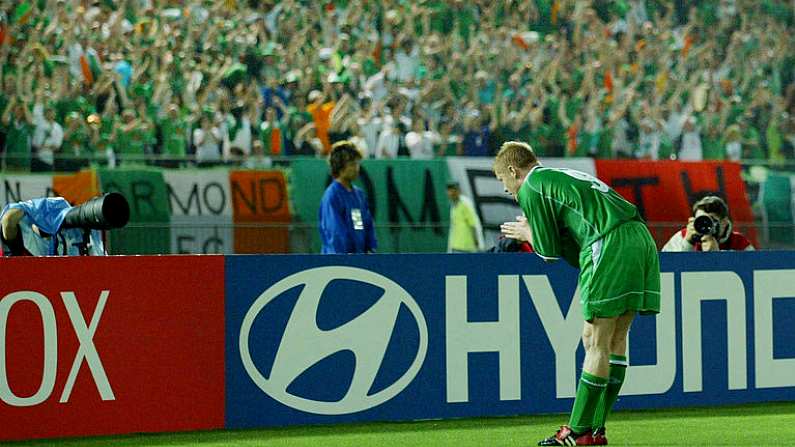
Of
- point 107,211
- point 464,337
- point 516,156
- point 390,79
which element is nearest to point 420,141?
point 390,79

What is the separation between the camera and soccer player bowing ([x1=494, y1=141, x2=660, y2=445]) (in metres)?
7.57

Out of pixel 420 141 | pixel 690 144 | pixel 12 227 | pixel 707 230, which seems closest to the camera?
pixel 12 227

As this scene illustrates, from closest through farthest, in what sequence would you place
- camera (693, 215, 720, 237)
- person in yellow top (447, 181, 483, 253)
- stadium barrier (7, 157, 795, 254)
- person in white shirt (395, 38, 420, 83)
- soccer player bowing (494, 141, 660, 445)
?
soccer player bowing (494, 141, 660, 445) < camera (693, 215, 720, 237) < stadium barrier (7, 157, 795, 254) < person in yellow top (447, 181, 483, 253) < person in white shirt (395, 38, 420, 83)

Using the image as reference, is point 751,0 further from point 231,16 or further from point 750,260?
point 750,260

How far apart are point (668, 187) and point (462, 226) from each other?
3458 mm

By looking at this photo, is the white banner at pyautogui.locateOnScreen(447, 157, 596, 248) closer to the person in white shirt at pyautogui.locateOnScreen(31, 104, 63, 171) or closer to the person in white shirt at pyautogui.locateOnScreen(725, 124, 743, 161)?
the person in white shirt at pyautogui.locateOnScreen(31, 104, 63, 171)

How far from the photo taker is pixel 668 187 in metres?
19.8

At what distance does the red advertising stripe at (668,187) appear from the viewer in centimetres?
1967

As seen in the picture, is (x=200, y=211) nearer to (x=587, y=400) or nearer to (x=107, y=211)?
(x=107, y=211)

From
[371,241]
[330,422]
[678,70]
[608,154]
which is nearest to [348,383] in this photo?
[330,422]

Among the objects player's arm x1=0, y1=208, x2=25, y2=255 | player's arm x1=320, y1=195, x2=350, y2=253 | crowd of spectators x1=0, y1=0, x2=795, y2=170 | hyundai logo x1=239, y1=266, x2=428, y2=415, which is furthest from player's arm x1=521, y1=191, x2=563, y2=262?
crowd of spectators x1=0, y1=0, x2=795, y2=170

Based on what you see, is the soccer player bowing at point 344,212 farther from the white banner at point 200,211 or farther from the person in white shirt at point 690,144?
the person in white shirt at point 690,144

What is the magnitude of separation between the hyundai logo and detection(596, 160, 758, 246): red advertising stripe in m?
10.5

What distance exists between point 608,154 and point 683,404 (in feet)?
38.9
